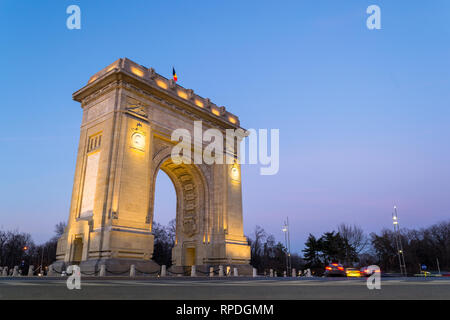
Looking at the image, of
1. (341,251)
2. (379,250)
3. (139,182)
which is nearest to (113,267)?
(139,182)

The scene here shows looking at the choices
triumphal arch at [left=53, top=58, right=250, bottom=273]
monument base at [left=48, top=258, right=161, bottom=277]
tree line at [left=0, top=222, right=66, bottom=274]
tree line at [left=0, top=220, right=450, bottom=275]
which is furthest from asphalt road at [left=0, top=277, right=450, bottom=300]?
tree line at [left=0, top=222, right=66, bottom=274]

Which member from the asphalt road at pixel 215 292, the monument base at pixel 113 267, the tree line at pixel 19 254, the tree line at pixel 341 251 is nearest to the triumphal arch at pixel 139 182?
the monument base at pixel 113 267

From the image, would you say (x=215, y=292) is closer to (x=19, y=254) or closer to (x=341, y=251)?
(x=341, y=251)

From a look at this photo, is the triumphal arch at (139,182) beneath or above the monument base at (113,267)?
above

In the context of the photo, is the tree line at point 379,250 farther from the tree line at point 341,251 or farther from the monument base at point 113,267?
the monument base at point 113,267

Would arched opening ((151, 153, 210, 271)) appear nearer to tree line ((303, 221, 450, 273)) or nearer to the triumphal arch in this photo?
the triumphal arch

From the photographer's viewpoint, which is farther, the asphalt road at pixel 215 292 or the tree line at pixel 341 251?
the tree line at pixel 341 251

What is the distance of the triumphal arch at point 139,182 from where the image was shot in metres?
21.9

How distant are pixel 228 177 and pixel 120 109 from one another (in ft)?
43.5

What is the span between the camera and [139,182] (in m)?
24.2

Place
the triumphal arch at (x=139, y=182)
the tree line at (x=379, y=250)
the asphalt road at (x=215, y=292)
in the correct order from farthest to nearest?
the tree line at (x=379, y=250) → the triumphal arch at (x=139, y=182) → the asphalt road at (x=215, y=292)

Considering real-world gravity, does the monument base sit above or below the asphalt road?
below

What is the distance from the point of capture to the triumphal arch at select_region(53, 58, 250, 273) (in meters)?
21.9

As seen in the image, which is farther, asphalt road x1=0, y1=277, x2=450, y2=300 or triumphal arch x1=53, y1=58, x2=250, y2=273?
triumphal arch x1=53, y1=58, x2=250, y2=273
